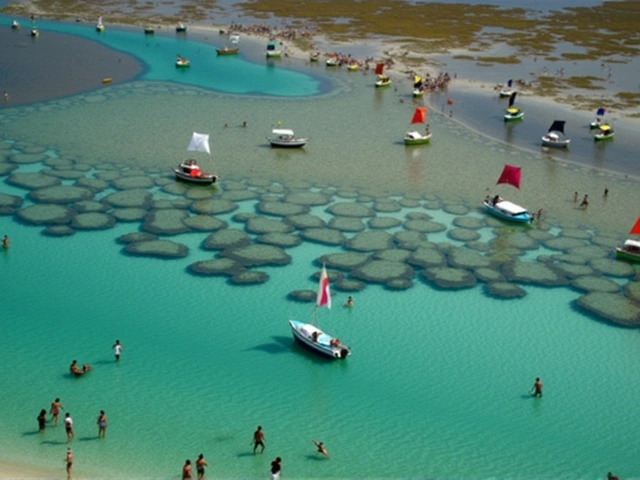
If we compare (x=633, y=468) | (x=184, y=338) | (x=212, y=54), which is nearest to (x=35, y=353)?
(x=184, y=338)

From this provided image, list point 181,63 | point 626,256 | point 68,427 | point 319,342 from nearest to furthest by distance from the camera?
point 68,427
point 319,342
point 626,256
point 181,63

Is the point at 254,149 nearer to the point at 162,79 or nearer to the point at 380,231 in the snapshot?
the point at 380,231

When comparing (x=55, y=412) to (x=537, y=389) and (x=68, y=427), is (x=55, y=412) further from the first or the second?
(x=537, y=389)

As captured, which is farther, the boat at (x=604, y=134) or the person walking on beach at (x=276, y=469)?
the boat at (x=604, y=134)

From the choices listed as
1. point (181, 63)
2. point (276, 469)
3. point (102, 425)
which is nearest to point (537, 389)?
point (276, 469)

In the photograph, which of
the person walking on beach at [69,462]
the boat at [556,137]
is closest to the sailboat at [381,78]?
the boat at [556,137]

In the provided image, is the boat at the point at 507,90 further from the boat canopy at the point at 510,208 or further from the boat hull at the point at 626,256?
the boat hull at the point at 626,256

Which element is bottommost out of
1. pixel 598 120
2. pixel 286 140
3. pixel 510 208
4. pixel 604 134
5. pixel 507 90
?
pixel 510 208
